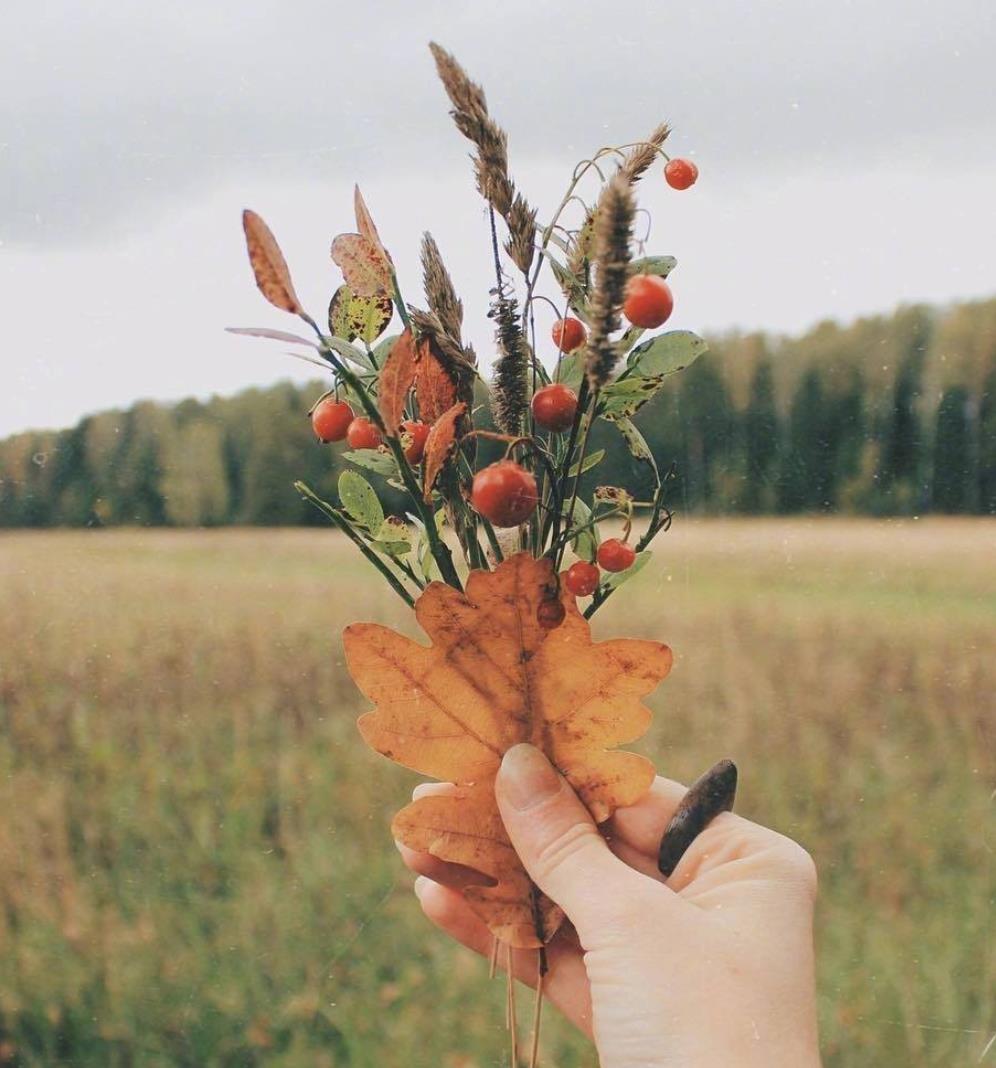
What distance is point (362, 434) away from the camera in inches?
22.9

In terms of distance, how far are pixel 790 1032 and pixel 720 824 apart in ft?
0.39

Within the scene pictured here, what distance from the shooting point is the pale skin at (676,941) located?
56cm

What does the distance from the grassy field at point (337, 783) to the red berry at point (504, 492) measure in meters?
0.46

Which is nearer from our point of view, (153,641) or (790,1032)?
(790,1032)

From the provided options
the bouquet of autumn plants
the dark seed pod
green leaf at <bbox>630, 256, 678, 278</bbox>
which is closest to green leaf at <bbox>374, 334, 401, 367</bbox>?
the bouquet of autumn plants

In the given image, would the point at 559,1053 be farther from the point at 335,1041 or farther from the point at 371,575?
the point at 371,575

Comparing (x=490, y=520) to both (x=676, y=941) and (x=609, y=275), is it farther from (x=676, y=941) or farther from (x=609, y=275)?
(x=676, y=941)

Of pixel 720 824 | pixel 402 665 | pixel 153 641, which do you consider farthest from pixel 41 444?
pixel 720 824

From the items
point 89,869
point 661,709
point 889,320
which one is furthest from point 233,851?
point 889,320

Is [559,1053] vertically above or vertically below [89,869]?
below

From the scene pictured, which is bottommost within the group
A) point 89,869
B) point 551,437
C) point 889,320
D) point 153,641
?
point 89,869

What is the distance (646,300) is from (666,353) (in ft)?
0.22

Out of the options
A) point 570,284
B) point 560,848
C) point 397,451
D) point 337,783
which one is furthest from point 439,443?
point 337,783

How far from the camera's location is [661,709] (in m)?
0.94
